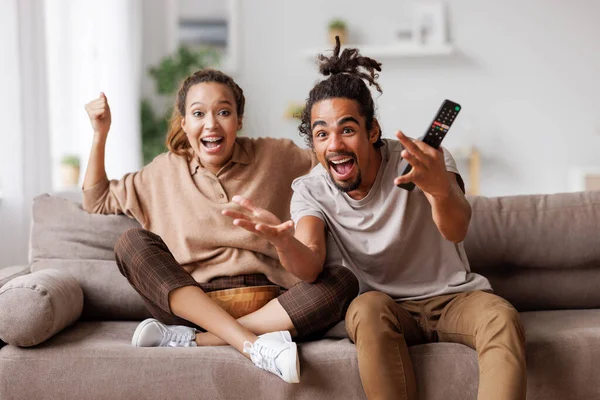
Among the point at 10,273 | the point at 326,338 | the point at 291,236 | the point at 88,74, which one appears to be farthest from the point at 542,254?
the point at 88,74

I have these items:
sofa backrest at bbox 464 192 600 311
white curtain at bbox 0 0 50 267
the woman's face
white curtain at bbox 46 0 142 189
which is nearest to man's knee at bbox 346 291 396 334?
sofa backrest at bbox 464 192 600 311

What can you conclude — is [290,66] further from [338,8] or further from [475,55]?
[475,55]

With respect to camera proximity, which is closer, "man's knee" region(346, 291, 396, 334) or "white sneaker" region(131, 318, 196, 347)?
"man's knee" region(346, 291, 396, 334)

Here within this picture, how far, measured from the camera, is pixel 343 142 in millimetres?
1923

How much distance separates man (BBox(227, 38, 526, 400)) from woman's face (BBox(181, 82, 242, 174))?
0.93ft

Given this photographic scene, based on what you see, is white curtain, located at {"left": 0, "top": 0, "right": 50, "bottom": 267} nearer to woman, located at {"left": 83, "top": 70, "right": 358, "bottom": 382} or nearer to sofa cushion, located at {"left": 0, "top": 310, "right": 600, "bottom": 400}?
woman, located at {"left": 83, "top": 70, "right": 358, "bottom": 382}

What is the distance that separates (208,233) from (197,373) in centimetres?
→ 50

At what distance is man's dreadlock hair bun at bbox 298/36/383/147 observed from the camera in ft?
6.43

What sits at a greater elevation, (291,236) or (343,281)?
(291,236)

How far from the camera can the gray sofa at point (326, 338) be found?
5.78 ft

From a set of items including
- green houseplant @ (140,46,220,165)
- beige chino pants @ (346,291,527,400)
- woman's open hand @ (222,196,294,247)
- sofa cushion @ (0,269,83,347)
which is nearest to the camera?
beige chino pants @ (346,291,527,400)

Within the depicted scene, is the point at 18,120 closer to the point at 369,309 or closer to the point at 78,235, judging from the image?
the point at 78,235

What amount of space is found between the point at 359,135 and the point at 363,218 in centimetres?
22

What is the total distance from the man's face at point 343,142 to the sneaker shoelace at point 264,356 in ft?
1.53
